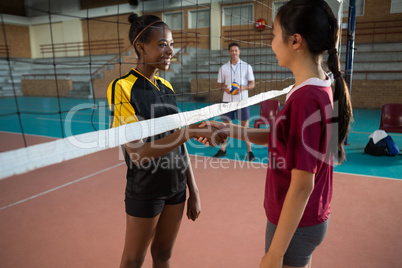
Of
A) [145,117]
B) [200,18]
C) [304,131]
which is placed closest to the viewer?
[304,131]

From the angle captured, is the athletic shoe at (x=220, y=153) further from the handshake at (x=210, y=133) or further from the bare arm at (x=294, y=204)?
the bare arm at (x=294, y=204)

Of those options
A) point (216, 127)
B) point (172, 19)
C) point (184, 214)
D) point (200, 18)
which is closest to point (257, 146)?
point (184, 214)

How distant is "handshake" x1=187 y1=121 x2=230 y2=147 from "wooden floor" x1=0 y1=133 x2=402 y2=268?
1033 millimetres

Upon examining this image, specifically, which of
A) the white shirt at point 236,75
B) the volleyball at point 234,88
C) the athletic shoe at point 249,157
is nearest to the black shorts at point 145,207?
the athletic shoe at point 249,157

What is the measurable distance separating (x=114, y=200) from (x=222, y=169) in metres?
1.36

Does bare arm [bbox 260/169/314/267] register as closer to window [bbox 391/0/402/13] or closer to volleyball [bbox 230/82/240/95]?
volleyball [bbox 230/82/240/95]

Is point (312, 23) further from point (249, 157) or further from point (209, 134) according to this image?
point (249, 157)

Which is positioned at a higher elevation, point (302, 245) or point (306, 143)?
point (306, 143)

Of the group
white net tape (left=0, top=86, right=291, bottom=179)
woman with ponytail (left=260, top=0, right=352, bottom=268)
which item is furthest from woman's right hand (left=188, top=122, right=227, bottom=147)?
woman with ponytail (left=260, top=0, right=352, bottom=268)

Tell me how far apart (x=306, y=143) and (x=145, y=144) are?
61cm

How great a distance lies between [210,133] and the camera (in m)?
1.19

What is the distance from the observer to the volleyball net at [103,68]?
120 cm

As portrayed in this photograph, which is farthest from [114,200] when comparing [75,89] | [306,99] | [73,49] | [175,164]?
[73,49]

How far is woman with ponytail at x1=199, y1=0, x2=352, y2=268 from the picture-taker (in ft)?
2.78
